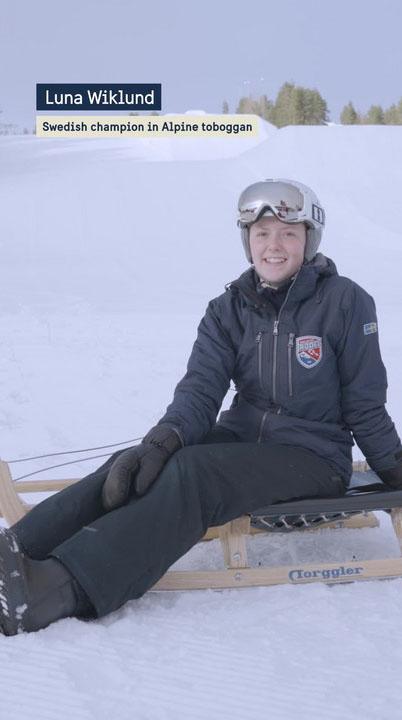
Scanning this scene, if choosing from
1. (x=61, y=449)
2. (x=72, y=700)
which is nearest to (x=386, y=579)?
(x=72, y=700)

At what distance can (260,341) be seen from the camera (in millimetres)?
3480

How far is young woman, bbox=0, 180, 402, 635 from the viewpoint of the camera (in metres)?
2.91

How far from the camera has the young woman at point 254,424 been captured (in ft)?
9.55

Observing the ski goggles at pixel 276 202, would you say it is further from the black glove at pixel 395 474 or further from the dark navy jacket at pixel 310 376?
the black glove at pixel 395 474

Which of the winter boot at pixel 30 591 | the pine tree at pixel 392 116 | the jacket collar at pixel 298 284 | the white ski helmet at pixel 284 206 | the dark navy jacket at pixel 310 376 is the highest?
the pine tree at pixel 392 116

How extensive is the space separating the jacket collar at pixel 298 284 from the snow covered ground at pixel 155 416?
3.62ft

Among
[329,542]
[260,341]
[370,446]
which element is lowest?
[329,542]

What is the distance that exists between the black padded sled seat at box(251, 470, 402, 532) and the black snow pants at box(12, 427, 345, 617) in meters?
0.05

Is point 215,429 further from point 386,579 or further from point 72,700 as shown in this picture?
point 72,700

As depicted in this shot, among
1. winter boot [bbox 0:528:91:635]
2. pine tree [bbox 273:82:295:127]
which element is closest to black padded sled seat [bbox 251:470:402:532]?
winter boot [bbox 0:528:91:635]

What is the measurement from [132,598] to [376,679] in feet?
2.72
